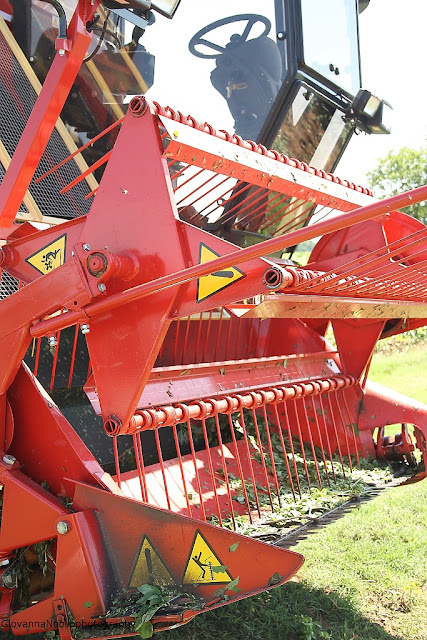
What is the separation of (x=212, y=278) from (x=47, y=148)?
6.07 feet

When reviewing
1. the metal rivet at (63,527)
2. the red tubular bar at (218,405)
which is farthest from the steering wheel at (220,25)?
the metal rivet at (63,527)

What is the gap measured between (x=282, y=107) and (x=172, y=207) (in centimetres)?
190

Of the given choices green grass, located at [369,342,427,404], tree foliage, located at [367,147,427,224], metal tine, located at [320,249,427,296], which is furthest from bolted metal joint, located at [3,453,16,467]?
tree foliage, located at [367,147,427,224]

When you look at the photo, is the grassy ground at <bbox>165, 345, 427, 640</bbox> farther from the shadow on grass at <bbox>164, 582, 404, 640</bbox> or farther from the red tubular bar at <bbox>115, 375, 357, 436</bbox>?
the red tubular bar at <bbox>115, 375, 357, 436</bbox>

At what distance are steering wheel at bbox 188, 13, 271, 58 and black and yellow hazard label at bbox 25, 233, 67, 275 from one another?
5.78 feet

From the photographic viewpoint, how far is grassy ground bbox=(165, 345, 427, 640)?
2.65m

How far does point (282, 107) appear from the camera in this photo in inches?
145

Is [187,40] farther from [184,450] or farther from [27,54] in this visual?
[184,450]

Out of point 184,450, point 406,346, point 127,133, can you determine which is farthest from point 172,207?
point 406,346

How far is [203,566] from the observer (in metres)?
1.97

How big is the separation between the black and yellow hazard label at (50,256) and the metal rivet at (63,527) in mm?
766

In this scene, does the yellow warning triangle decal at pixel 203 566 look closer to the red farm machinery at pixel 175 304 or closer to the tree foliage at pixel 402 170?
the red farm machinery at pixel 175 304

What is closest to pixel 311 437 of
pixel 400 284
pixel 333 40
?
pixel 400 284

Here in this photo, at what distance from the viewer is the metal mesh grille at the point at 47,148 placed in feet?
10.7
